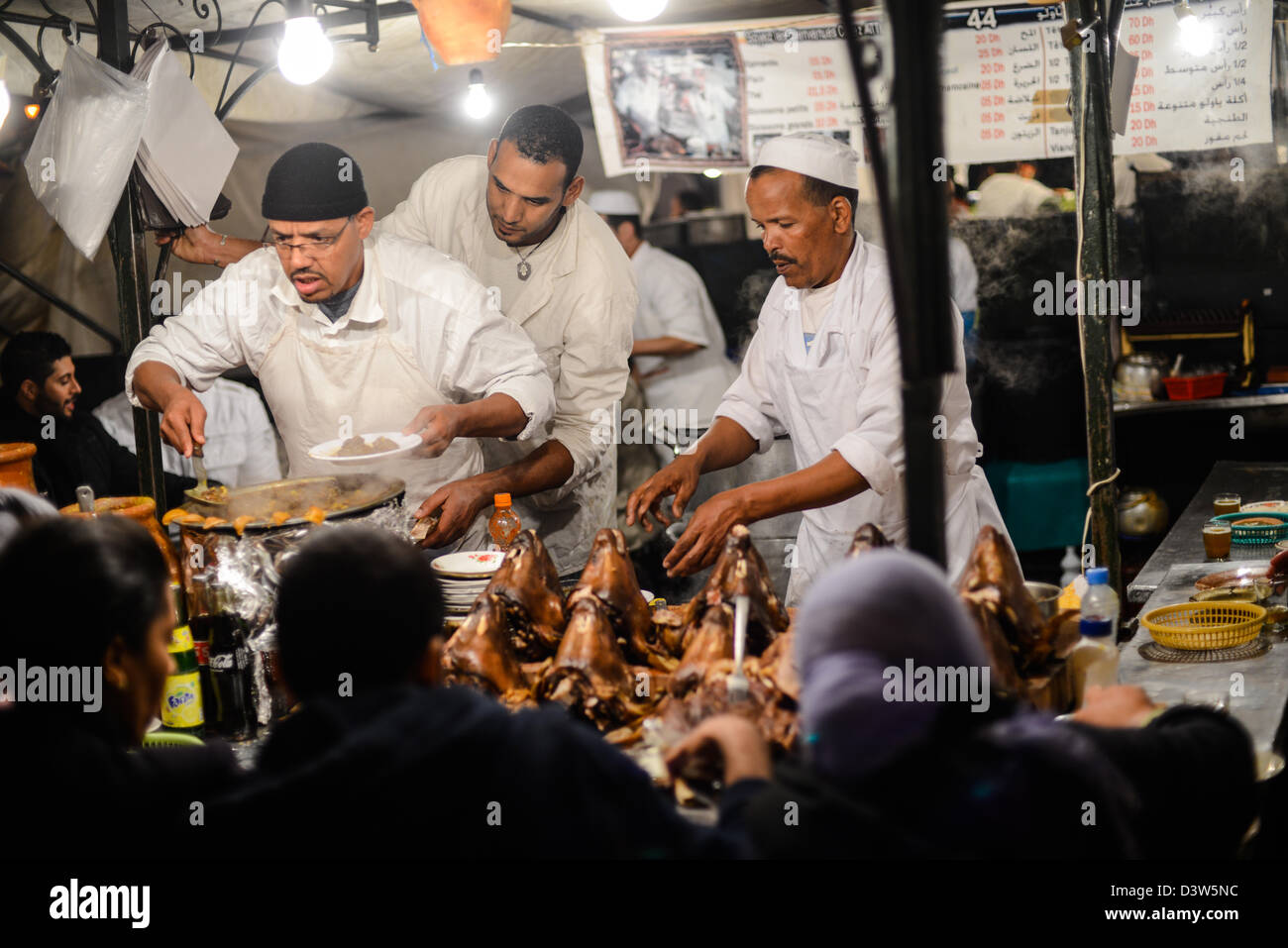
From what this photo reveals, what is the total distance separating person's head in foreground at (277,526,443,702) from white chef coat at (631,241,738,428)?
4.89 m

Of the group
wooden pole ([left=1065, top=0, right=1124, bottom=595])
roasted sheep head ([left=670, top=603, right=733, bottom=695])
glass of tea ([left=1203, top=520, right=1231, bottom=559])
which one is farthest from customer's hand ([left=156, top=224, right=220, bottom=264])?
glass of tea ([left=1203, top=520, right=1231, bottom=559])

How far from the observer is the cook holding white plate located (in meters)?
3.68

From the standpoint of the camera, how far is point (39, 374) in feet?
18.7

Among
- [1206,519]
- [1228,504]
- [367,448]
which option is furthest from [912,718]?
[1206,519]

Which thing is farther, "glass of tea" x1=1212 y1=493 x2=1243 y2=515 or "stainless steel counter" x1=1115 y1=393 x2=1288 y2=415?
"stainless steel counter" x1=1115 y1=393 x2=1288 y2=415

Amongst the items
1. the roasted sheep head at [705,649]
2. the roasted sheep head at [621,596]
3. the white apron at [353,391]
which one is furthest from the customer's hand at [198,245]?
the roasted sheep head at [705,649]

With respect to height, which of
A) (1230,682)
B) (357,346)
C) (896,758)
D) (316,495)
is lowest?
(1230,682)

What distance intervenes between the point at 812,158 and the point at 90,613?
2.36m

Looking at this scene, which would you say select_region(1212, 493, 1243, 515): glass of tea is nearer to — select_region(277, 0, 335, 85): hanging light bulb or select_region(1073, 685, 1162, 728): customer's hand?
select_region(1073, 685, 1162, 728): customer's hand

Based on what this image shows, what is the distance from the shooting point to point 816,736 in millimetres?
1464

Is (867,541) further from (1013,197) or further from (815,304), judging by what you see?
(1013,197)

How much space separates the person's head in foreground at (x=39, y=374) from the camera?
567 cm

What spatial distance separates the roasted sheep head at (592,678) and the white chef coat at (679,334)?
163 inches
